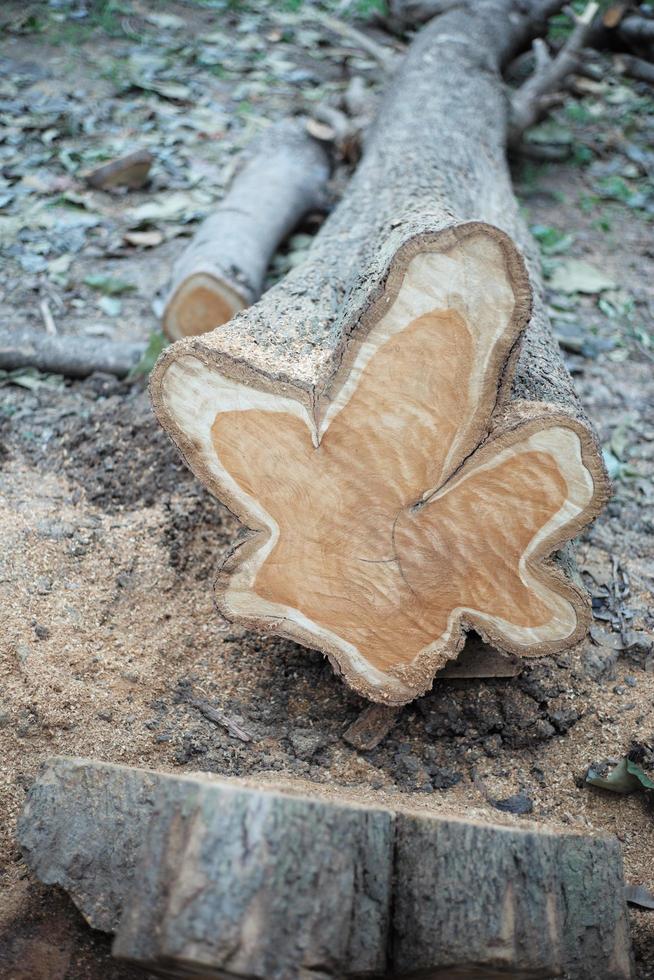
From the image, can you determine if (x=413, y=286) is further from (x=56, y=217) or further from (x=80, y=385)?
(x=56, y=217)

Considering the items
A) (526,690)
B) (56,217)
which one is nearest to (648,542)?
(526,690)

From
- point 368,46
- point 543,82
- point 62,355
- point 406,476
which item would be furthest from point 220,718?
point 368,46

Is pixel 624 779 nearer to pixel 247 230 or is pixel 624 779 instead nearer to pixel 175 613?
pixel 175 613

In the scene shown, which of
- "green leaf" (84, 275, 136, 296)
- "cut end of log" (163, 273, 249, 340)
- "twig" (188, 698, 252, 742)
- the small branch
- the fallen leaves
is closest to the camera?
"twig" (188, 698, 252, 742)

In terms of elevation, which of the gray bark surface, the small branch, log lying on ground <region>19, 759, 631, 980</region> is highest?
the gray bark surface

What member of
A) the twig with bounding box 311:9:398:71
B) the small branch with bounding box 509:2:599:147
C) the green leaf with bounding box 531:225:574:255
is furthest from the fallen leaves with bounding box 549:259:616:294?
the twig with bounding box 311:9:398:71

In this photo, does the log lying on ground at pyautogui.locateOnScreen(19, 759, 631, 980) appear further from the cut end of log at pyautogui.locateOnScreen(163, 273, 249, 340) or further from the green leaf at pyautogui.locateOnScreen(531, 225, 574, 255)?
the green leaf at pyautogui.locateOnScreen(531, 225, 574, 255)
